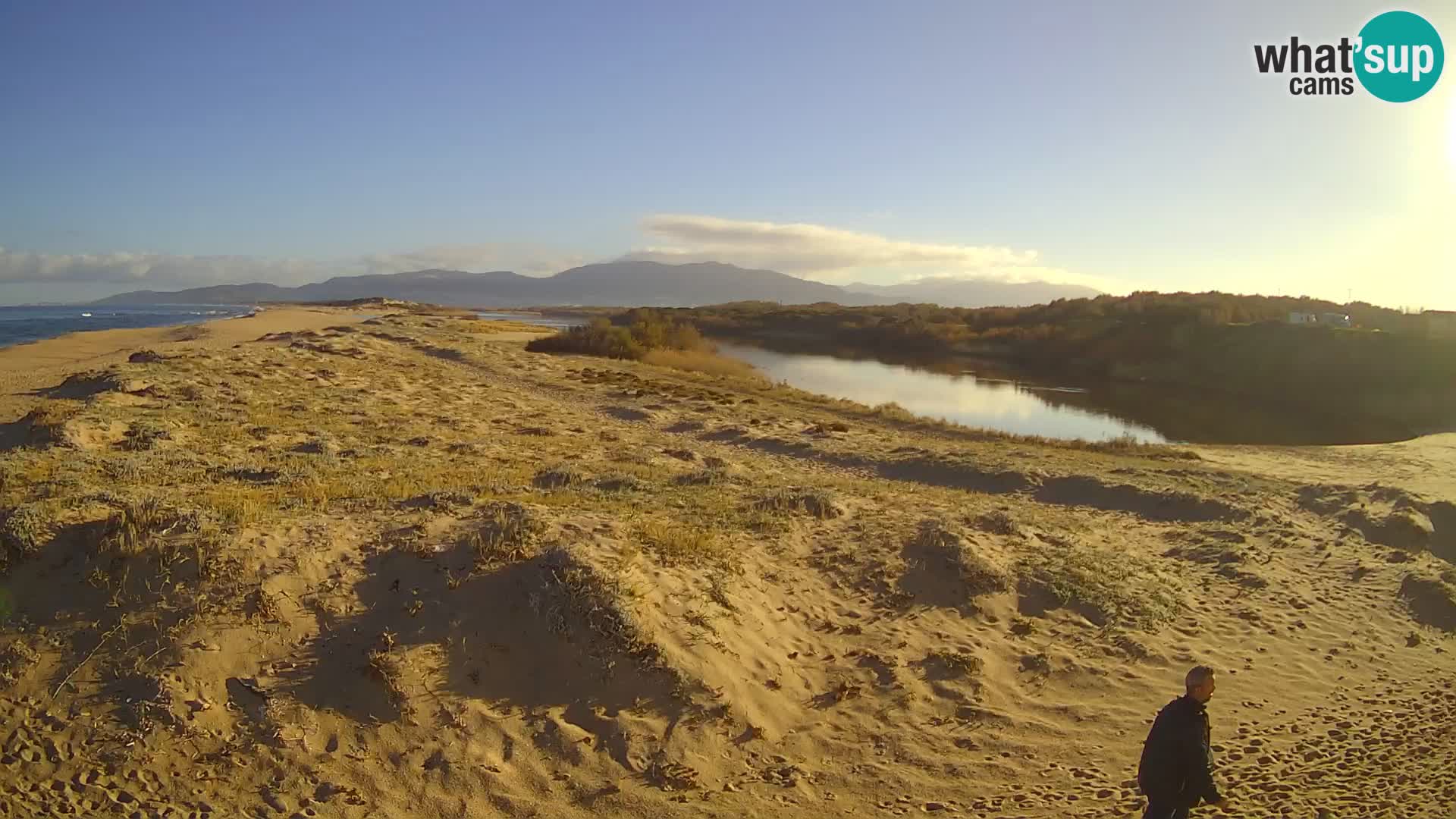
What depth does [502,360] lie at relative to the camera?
140ft

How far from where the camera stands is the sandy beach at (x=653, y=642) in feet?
20.4

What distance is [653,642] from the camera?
761 cm

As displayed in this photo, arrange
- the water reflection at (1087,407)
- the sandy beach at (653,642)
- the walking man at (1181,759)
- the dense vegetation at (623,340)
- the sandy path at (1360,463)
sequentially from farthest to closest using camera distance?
the dense vegetation at (623,340), the water reflection at (1087,407), the sandy path at (1360,463), the sandy beach at (653,642), the walking man at (1181,759)

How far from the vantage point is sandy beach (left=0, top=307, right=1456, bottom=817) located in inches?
245

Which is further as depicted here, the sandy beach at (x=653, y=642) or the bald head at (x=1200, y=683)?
the sandy beach at (x=653, y=642)

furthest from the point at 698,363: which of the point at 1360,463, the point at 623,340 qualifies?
the point at 1360,463

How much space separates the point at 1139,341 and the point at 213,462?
62.1 metres

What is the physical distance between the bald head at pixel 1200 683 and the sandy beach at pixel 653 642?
1711 mm

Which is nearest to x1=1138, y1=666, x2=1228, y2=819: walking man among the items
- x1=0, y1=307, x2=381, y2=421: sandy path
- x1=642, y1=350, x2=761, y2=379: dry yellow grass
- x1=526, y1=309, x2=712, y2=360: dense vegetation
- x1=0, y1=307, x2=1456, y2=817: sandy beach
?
x1=0, y1=307, x2=1456, y2=817: sandy beach

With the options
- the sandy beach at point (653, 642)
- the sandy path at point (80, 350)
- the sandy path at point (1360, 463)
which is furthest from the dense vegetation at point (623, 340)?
the sandy beach at point (653, 642)

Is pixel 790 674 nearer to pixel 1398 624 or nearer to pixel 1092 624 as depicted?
pixel 1092 624

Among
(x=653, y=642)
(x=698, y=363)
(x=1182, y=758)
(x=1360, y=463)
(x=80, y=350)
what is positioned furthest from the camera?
(x=698, y=363)

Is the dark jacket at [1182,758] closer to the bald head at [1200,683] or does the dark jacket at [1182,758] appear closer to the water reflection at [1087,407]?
the bald head at [1200,683]

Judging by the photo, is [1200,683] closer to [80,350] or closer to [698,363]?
[698,363]
